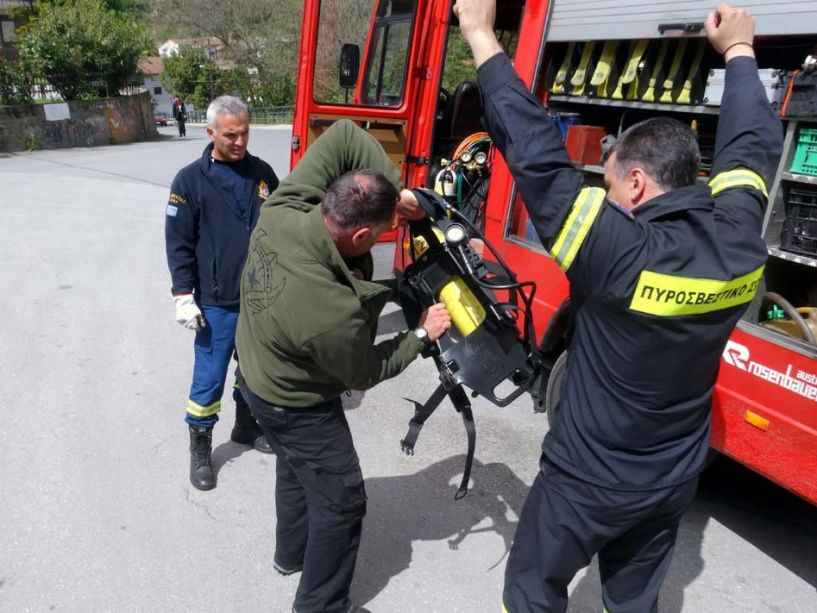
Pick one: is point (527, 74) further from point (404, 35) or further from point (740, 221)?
point (740, 221)

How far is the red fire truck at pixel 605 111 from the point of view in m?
2.69

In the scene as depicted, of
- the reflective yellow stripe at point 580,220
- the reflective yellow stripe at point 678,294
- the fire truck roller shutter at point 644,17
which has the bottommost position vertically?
the reflective yellow stripe at point 678,294

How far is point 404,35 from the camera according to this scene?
518 cm

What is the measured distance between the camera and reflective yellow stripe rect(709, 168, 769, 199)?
68.4 inches

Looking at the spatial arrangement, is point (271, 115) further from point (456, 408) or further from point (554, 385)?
point (456, 408)

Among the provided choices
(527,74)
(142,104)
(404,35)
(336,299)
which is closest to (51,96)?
(142,104)

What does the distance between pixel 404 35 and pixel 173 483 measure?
3.69 meters

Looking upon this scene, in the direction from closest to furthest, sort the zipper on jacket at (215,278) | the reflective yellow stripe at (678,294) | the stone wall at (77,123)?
the reflective yellow stripe at (678,294)
the zipper on jacket at (215,278)
the stone wall at (77,123)

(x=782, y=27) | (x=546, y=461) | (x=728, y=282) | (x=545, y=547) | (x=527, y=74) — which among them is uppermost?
(x=782, y=27)

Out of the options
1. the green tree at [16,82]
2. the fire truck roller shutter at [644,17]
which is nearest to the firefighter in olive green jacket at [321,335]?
the fire truck roller shutter at [644,17]

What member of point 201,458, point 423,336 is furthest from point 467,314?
point 201,458

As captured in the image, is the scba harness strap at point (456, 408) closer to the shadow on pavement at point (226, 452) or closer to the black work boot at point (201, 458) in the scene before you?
the black work boot at point (201, 458)

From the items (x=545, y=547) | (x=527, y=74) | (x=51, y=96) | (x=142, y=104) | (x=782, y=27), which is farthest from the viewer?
(x=142, y=104)

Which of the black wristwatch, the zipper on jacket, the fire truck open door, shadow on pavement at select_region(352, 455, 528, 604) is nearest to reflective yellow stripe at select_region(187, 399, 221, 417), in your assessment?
the zipper on jacket
